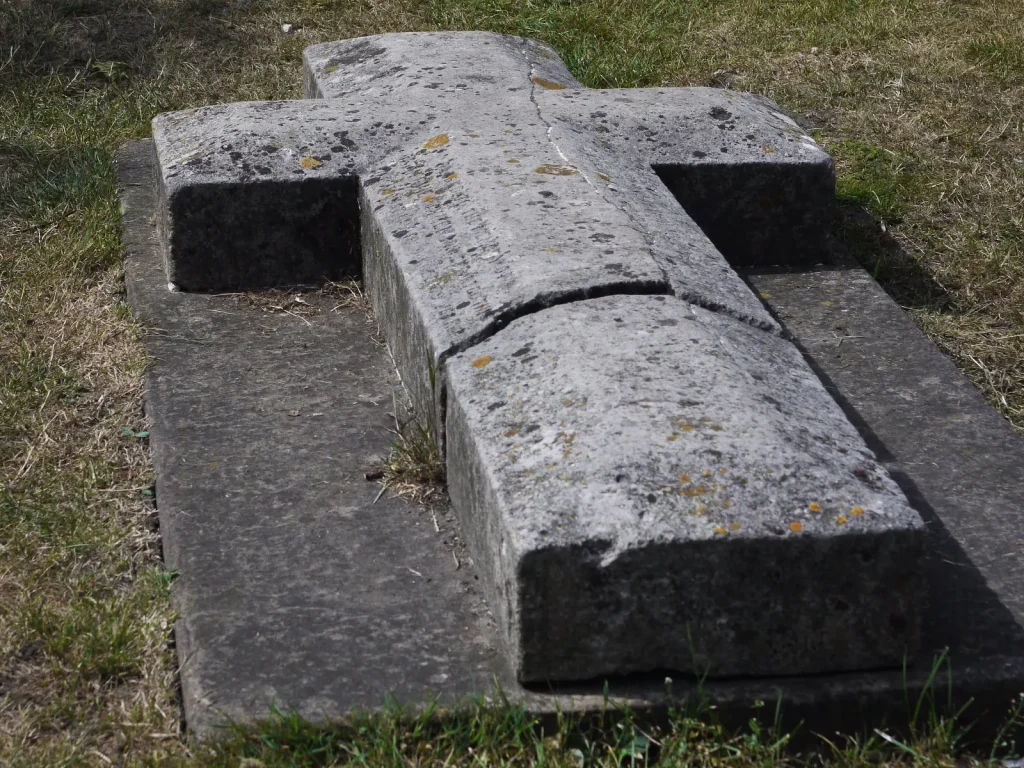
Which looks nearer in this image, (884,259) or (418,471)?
(418,471)

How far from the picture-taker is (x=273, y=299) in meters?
3.29

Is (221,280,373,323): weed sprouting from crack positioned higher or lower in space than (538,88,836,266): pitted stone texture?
lower

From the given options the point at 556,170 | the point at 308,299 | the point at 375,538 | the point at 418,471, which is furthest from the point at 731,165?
the point at 375,538

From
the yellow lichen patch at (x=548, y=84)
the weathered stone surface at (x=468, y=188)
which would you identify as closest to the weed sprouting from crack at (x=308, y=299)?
the weathered stone surface at (x=468, y=188)

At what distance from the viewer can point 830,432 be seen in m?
2.18

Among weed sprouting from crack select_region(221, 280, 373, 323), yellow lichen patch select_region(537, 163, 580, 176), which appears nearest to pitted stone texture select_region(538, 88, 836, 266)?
yellow lichen patch select_region(537, 163, 580, 176)

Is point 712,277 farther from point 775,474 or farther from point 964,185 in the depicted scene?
point 964,185

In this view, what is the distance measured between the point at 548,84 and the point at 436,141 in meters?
0.68

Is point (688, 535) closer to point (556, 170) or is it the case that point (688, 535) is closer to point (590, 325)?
point (590, 325)

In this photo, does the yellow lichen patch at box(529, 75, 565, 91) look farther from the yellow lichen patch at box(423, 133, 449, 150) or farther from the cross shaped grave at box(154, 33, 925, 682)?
the yellow lichen patch at box(423, 133, 449, 150)

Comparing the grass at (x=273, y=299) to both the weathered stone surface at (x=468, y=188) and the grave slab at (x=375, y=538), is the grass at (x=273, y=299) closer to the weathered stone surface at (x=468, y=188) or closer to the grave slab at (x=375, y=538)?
the grave slab at (x=375, y=538)

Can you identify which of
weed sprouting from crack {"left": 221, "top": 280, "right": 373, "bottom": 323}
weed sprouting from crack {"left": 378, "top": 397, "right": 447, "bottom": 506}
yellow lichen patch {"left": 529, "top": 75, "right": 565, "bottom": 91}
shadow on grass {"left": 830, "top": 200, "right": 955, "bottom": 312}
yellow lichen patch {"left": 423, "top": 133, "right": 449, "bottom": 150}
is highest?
yellow lichen patch {"left": 423, "top": 133, "right": 449, "bottom": 150}

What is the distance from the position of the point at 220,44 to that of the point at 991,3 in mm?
3542

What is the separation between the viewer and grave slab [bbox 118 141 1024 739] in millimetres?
2010
